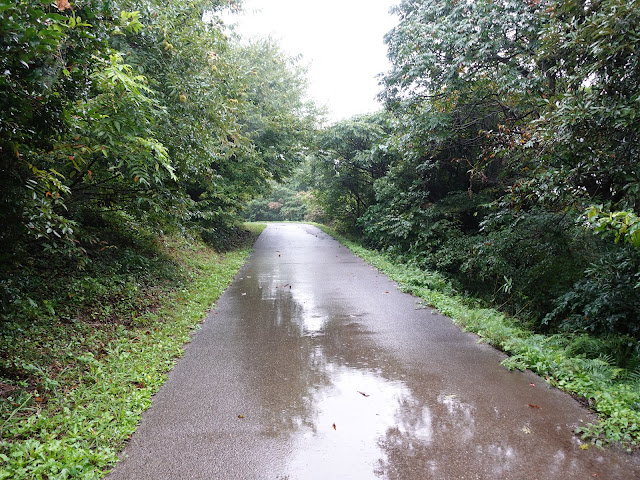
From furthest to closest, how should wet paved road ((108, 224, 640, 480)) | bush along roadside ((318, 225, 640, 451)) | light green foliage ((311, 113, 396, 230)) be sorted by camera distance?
light green foliage ((311, 113, 396, 230))
bush along roadside ((318, 225, 640, 451))
wet paved road ((108, 224, 640, 480))

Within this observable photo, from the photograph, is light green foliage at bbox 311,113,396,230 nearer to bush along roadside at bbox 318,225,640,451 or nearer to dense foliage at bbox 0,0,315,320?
dense foliage at bbox 0,0,315,320

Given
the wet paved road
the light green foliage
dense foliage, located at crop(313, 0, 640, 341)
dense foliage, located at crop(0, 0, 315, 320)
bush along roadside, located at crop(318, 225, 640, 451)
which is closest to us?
dense foliage, located at crop(0, 0, 315, 320)

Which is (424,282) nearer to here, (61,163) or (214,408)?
(214,408)

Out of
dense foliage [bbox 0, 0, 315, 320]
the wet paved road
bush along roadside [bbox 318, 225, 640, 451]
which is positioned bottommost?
the wet paved road

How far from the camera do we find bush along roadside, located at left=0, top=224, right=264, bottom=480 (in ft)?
9.14

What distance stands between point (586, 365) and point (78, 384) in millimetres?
5288

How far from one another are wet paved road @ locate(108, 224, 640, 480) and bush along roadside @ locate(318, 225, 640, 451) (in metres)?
0.18

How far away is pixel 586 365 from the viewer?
14.5 ft

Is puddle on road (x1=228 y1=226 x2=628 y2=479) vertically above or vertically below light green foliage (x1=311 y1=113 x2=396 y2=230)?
below

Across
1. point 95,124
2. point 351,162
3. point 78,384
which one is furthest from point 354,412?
point 351,162

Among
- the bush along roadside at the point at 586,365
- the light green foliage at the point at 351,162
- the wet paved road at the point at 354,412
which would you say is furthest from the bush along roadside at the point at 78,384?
the light green foliage at the point at 351,162

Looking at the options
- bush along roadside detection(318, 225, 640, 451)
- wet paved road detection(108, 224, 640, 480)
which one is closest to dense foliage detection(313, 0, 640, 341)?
bush along roadside detection(318, 225, 640, 451)

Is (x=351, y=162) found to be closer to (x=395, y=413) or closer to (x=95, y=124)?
(x=95, y=124)

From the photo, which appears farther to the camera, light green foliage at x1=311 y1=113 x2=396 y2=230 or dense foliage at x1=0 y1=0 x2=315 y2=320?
light green foliage at x1=311 y1=113 x2=396 y2=230
